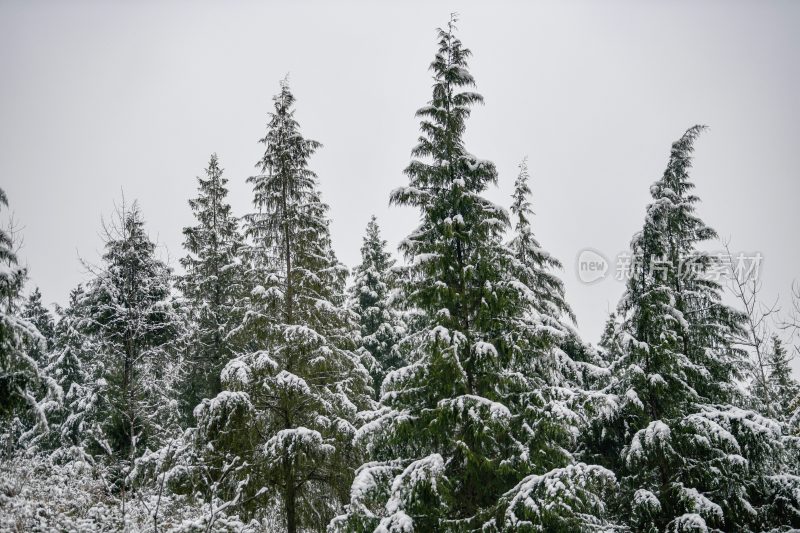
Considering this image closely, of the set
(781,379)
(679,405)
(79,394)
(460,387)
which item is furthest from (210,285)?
(781,379)

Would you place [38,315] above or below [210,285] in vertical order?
above

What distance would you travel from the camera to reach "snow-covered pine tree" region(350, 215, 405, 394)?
24016mm

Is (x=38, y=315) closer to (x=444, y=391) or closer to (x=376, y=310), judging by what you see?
(x=376, y=310)

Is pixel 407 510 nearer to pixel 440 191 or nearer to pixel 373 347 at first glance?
pixel 440 191

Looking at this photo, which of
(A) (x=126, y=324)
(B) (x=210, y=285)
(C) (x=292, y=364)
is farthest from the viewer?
(B) (x=210, y=285)

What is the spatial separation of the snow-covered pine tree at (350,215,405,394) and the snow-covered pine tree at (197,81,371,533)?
8.30 m

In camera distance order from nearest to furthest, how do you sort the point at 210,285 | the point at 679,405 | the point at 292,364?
the point at 679,405
the point at 292,364
the point at 210,285

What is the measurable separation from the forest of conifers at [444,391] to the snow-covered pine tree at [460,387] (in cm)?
5

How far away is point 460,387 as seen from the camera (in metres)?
9.46

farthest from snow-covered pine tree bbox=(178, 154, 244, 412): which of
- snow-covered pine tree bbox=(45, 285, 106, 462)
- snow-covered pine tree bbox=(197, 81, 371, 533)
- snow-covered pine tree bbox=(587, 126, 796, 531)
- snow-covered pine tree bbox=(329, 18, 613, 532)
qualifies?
snow-covered pine tree bbox=(587, 126, 796, 531)

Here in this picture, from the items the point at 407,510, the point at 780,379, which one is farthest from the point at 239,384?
the point at 780,379

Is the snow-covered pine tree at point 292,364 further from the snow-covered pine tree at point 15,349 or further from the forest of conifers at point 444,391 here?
the snow-covered pine tree at point 15,349

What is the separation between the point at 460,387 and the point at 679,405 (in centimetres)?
531

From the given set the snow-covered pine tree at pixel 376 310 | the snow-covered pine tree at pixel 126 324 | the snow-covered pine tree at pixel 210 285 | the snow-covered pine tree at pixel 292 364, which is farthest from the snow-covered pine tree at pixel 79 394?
the snow-covered pine tree at pixel 376 310
